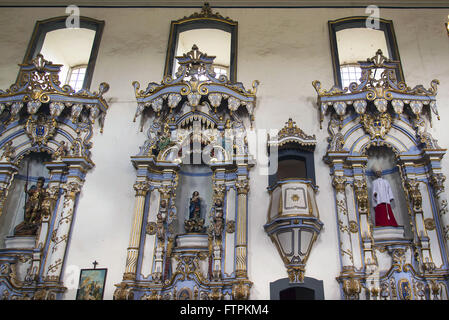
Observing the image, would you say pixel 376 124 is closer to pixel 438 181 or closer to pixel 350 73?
pixel 438 181

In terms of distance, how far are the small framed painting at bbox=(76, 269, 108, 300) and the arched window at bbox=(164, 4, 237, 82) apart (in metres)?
5.26

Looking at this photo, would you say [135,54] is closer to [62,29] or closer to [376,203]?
[62,29]

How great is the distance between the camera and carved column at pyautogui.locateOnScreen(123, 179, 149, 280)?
8.41 metres

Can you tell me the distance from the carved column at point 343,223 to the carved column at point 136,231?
13.8ft

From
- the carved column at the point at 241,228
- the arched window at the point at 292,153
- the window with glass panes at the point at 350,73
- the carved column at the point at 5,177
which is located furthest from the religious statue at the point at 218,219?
the window with glass panes at the point at 350,73

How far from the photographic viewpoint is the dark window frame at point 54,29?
Result: 11.5 m

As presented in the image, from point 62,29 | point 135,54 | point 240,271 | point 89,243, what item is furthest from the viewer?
point 62,29

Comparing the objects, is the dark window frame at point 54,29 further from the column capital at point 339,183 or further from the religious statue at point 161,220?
the column capital at point 339,183

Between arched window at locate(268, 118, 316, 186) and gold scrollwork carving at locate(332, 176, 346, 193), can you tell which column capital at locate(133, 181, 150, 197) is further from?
gold scrollwork carving at locate(332, 176, 346, 193)

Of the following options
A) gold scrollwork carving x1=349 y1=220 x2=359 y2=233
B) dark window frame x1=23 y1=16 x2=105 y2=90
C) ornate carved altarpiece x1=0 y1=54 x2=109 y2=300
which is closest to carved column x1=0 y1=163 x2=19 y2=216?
ornate carved altarpiece x1=0 y1=54 x2=109 y2=300

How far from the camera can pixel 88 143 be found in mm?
10031

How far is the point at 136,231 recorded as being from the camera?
346 inches
